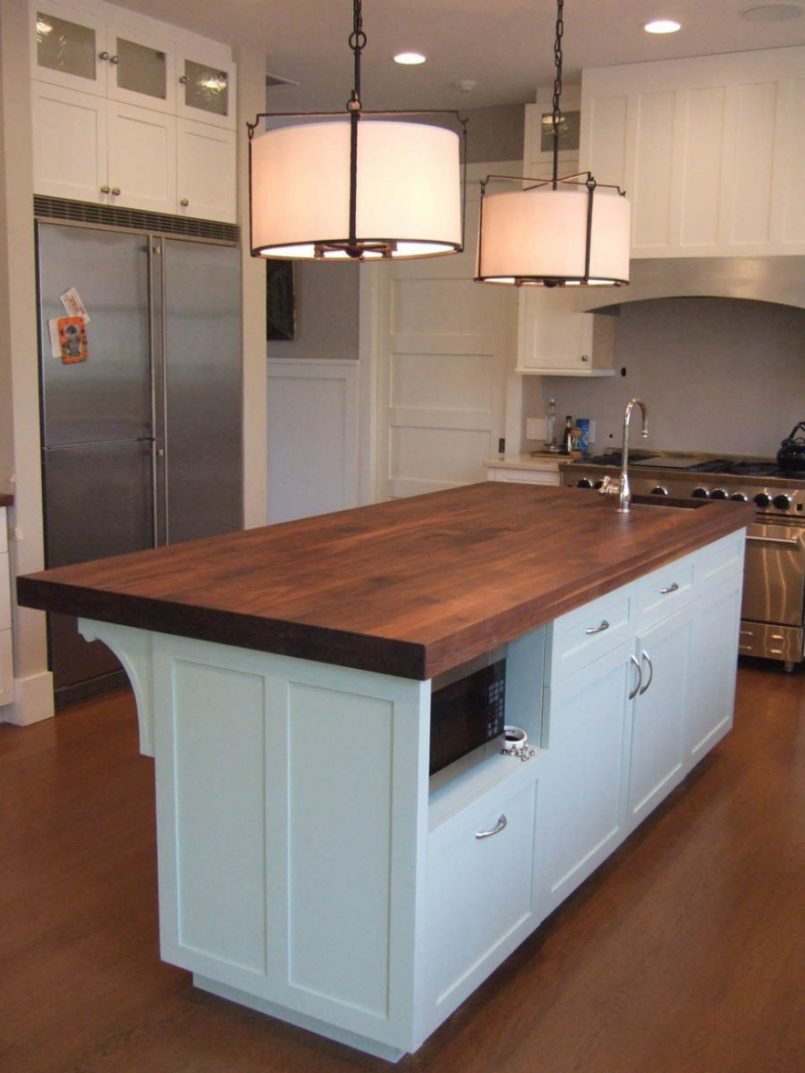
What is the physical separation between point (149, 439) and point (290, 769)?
2.68m

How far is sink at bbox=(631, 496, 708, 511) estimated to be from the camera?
13.3 ft

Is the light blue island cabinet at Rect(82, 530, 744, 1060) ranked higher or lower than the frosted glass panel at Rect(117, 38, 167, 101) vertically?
lower

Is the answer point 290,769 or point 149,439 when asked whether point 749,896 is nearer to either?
point 290,769

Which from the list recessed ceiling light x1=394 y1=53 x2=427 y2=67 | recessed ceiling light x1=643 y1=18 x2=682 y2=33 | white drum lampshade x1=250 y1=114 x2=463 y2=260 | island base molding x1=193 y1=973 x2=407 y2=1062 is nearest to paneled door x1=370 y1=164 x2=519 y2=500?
recessed ceiling light x1=394 y1=53 x2=427 y2=67

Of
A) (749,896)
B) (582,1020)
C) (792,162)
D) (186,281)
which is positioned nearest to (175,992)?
(582,1020)

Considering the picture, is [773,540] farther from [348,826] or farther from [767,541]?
[348,826]

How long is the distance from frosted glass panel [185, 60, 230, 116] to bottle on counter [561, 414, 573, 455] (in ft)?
7.43

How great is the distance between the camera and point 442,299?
21.0 ft

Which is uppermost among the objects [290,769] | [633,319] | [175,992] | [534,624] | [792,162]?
[792,162]

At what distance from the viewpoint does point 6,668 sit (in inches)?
163

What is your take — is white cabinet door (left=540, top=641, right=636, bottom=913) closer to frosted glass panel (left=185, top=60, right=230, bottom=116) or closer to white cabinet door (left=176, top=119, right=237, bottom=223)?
white cabinet door (left=176, top=119, right=237, bottom=223)

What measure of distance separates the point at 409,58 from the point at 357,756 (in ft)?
12.8

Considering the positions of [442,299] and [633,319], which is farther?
[442,299]

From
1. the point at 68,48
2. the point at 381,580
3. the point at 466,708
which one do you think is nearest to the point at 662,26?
the point at 68,48
